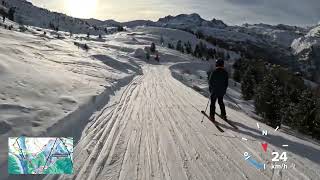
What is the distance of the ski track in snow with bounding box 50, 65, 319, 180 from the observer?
292 inches

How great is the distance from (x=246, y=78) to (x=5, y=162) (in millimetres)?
51495

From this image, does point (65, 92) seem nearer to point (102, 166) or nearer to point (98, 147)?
point (98, 147)

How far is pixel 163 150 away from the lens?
903 centimetres

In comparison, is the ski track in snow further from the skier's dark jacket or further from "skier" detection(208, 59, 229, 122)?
the skier's dark jacket

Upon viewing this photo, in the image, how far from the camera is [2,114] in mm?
9547
